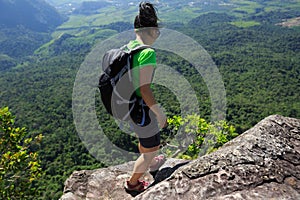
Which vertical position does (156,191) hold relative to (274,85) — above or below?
above

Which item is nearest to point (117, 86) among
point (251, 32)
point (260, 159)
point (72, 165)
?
point (260, 159)

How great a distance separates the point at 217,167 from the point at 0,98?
287 feet

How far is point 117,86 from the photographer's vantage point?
2.96m

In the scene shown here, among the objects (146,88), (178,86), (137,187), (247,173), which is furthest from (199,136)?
(247,173)

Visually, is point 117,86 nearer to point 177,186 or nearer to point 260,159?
point 177,186

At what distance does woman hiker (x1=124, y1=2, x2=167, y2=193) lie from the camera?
2.79 meters

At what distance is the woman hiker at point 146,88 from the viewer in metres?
2.79

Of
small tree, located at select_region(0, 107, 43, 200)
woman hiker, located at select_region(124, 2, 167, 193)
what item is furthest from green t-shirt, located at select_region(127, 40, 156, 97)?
small tree, located at select_region(0, 107, 43, 200)

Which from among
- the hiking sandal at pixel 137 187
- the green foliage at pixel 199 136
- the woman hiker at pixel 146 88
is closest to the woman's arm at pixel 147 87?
the woman hiker at pixel 146 88

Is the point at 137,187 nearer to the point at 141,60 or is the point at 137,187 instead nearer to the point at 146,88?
the point at 146,88

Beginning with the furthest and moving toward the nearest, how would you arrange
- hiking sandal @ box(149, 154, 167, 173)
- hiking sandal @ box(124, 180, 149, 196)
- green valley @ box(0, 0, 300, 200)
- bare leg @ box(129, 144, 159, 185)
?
green valley @ box(0, 0, 300, 200), hiking sandal @ box(149, 154, 167, 173), hiking sandal @ box(124, 180, 149, 196), bare leg @ box(129, 144, 159, 185)

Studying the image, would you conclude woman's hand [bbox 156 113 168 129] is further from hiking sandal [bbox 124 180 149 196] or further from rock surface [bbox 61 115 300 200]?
hiking sandal [bbox 124 180 149 196]

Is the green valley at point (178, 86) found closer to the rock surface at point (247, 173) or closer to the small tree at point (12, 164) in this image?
A: the small tree at point (12, 164)

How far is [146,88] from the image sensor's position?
9.31ft
